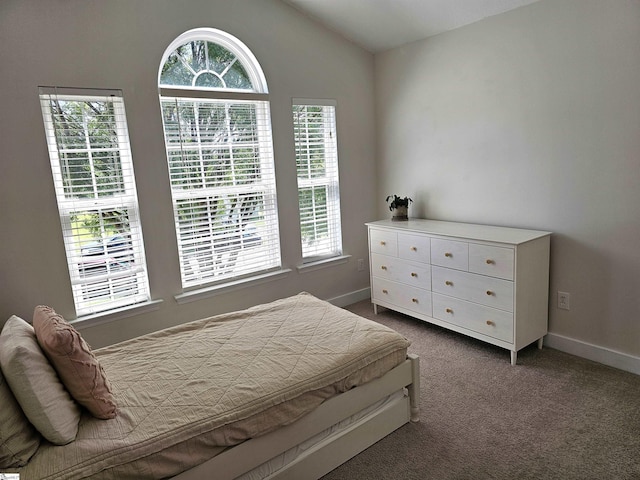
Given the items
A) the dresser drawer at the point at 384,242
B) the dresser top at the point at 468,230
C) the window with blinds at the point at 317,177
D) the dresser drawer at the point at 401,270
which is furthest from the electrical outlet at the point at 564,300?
the window with blinds at the point at 317,177

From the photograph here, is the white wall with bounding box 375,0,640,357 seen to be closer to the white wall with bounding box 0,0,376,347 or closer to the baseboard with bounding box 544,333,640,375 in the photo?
the baseboard with bounding box 544,333,640,375

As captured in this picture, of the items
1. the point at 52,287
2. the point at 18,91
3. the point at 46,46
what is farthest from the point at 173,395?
the point at 46,46

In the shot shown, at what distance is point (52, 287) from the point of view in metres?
2.66

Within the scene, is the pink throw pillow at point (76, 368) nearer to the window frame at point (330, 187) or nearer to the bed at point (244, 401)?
the bed at point (244, 401)

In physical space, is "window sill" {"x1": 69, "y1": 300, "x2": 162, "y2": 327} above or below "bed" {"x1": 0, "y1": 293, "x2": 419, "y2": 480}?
above

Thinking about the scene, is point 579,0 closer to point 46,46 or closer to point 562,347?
point 562,347

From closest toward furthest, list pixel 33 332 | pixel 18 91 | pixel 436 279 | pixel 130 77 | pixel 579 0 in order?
pixel 33 332 < pixel 18 91 < pixel 579 0 < pixel 130 77 < pixel 436 279

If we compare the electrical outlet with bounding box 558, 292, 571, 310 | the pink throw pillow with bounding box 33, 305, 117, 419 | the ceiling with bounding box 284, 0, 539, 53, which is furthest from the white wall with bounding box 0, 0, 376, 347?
the electrical outlet with bounding box 558, 292, 571, 310

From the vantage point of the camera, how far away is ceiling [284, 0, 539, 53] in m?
3.02

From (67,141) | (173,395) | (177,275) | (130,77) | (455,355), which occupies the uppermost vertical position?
(130,77)

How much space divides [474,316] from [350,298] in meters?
1.43

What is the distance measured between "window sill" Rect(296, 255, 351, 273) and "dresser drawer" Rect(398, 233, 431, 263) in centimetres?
74

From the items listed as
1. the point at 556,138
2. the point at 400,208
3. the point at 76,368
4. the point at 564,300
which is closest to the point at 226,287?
the point at 400,208

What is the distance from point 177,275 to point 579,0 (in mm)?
3229
